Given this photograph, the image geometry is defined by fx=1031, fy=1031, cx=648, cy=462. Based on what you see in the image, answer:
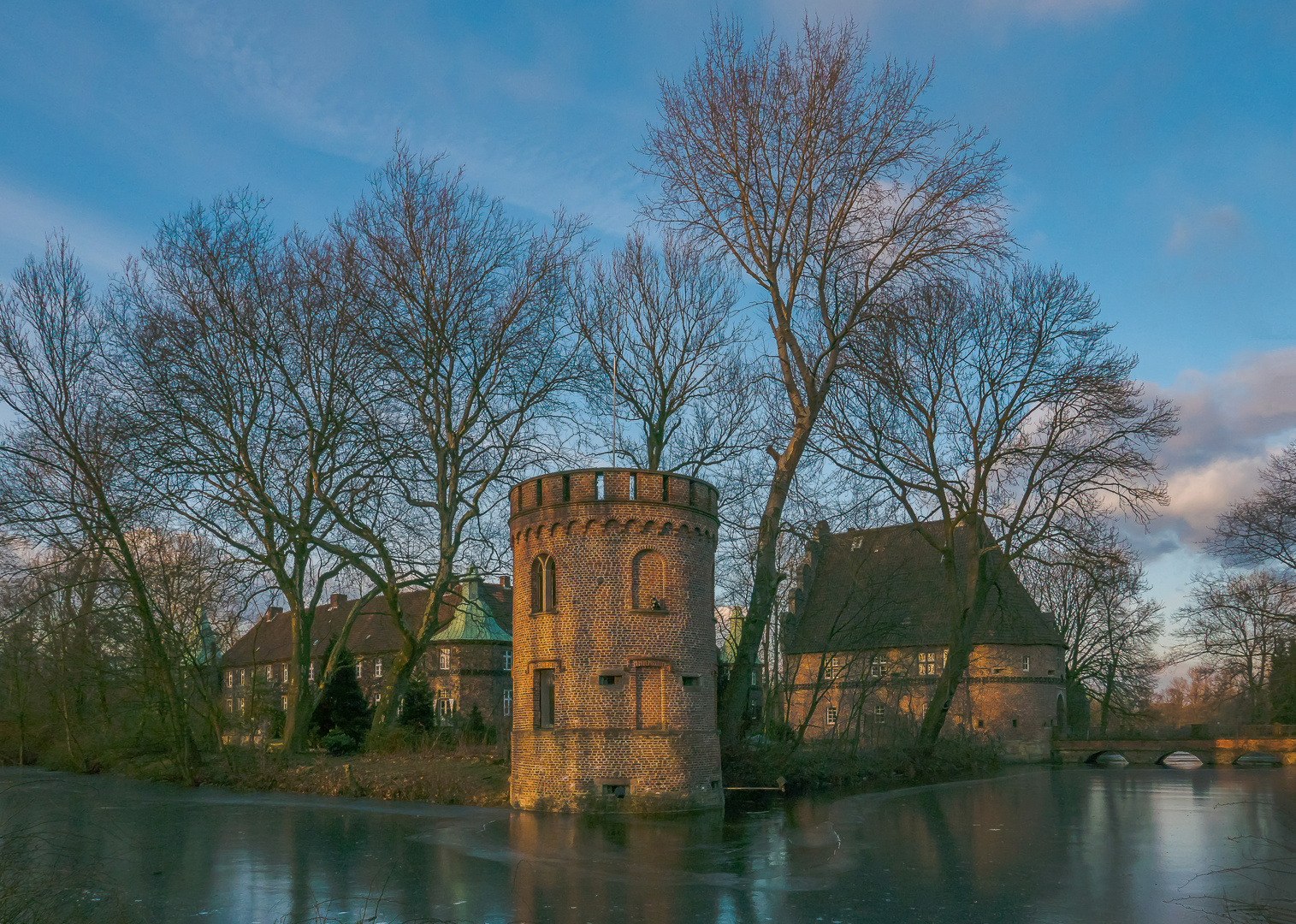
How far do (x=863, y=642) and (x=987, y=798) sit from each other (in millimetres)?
11616

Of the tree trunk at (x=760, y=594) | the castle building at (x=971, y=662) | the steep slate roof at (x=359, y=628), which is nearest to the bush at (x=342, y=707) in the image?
the steep slate roof at (x=359, y=628)

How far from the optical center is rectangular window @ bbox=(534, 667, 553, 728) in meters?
21.9

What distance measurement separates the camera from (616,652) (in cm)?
2117

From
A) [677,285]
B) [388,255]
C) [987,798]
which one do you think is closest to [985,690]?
[987,798]

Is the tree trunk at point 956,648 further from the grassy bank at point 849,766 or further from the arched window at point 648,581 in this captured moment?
the arched window at point 648,581

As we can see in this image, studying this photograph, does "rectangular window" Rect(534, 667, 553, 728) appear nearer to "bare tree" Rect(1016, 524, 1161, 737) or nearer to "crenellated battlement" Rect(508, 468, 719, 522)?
"crenellated battlement" Rect(508, 468, 719, 522)

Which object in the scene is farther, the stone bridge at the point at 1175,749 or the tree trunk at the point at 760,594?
the stone bridge at the point at 1175,749

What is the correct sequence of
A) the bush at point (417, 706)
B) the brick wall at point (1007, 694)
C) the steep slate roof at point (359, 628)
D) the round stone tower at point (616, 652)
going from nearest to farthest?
the round stone tower at point (616, 652), the bush at point (417, 706), the brick wall at point (1007, 694), the steep slate roof at point (359, 628)

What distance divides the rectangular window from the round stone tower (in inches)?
1.0

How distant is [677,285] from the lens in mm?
30234

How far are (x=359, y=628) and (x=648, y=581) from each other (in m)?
41.6

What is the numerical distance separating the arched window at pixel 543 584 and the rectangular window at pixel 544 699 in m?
A: 1.33

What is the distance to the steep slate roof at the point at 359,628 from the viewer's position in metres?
54.1

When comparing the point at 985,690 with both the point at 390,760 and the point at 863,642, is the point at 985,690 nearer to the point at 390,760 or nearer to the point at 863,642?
the point at 863,642
